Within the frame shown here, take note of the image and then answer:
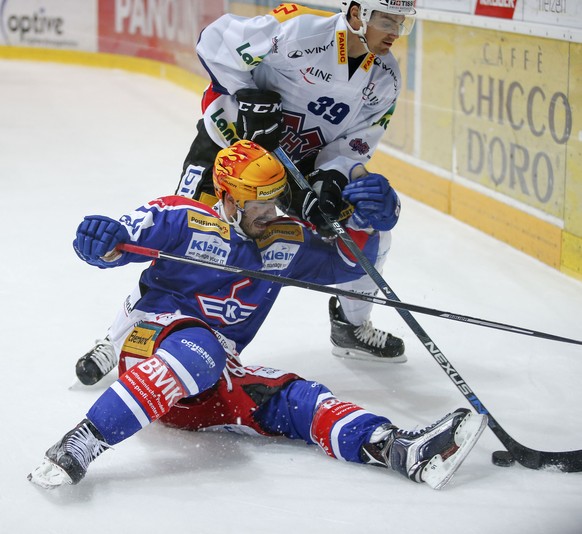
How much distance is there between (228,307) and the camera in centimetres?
292

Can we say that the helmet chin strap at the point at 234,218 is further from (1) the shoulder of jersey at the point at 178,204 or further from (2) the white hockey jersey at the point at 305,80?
(2) the white hockey jersey at the point at 305,80

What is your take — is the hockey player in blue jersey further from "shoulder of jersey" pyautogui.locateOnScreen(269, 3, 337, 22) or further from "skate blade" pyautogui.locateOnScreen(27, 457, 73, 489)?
"shoulder of jersey" pyautogui.locateOnScreen(269, 3, 337, 22)

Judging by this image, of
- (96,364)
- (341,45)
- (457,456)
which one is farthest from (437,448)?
(341,45)

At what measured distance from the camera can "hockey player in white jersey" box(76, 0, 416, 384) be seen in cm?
323

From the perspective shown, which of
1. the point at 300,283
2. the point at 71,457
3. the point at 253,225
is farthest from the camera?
the point at 253,225

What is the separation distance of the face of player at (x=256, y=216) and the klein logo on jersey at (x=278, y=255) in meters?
0.09

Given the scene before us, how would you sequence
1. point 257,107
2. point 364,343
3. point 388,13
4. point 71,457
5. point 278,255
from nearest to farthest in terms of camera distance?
point 71,457 < point 278,255 < point 388,13 < point 257,107 < point 364,343

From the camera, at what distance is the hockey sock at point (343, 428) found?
8.83 feet

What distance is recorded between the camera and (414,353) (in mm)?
3650

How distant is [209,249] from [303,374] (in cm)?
74

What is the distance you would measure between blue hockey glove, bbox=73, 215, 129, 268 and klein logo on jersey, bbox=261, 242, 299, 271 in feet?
1.47

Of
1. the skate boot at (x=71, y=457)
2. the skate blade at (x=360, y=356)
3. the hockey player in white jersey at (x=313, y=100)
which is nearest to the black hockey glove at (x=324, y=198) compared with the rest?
the hockey player in white jersey at (x=313, y=100)

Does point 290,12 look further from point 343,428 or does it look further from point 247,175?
point 343,428

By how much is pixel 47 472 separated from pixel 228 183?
0.85 metres
